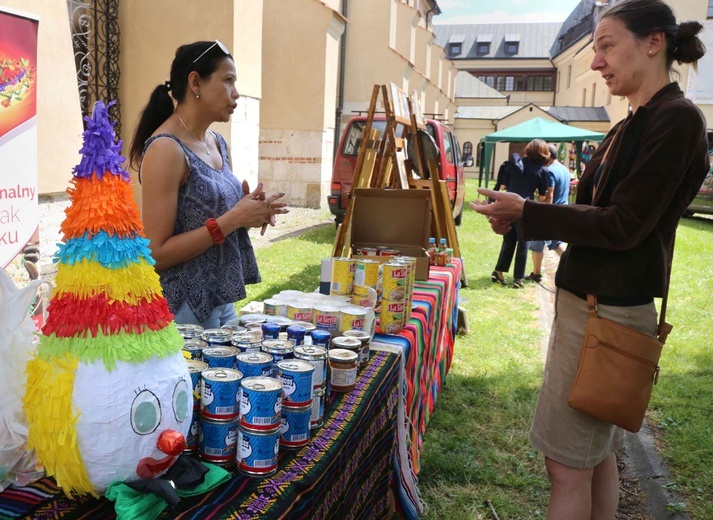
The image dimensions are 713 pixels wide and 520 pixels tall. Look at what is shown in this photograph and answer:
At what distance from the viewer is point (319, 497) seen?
134 centimetres

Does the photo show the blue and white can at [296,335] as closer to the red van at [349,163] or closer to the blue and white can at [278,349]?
the blue and white can at [278,349]

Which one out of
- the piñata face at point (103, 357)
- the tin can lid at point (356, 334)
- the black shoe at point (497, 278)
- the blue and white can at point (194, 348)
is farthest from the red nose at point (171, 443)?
the black shoe at point (497, 278)

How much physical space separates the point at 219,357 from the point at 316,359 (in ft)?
0.86

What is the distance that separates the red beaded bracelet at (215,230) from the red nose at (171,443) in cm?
105

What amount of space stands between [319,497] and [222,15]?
8160 mm

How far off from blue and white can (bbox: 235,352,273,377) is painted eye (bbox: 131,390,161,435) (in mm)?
298

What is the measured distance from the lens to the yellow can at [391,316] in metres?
2.47

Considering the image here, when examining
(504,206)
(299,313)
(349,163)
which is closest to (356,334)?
(299,313)

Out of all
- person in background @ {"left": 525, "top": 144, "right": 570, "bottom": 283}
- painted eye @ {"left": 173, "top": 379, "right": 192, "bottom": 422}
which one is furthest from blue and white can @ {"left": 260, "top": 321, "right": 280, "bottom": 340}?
person in background @ {"left": 525, "top": 144, "right": 570, "bottom": 283}

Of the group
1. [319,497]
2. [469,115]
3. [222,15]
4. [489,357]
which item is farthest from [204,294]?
[469,115]

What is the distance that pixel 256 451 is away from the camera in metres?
1.23

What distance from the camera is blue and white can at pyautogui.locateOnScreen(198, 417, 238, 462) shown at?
1236 mm

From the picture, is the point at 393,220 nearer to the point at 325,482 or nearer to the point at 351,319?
the point at 351,319

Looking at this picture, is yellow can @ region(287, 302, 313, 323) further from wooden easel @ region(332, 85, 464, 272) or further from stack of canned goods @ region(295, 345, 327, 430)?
wooden easel @ region(332, 85, 464, 272)
